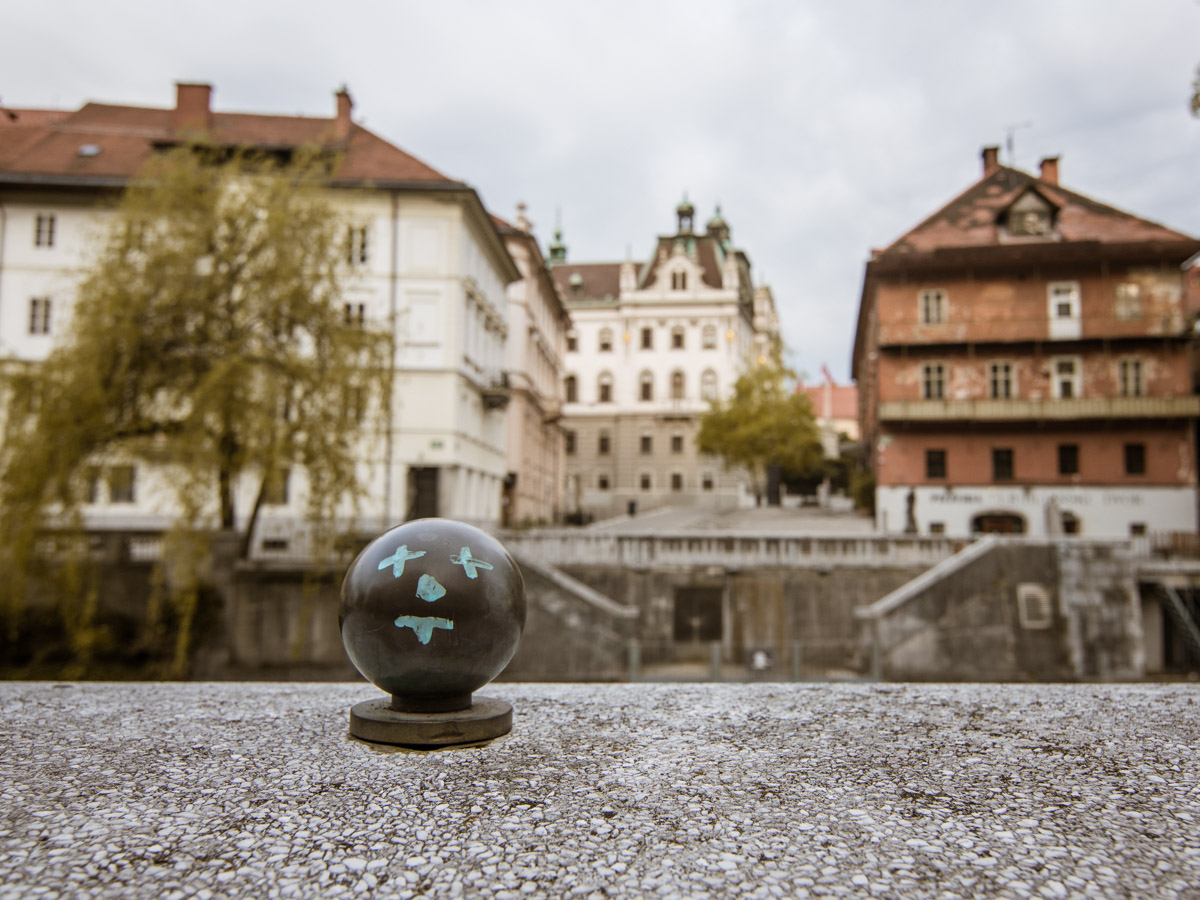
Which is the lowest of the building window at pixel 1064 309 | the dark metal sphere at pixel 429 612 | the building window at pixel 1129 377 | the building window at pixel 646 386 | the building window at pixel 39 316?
the dark metal sphere at pixel 429 612

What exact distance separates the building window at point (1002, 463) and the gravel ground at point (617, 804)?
28.9 meters

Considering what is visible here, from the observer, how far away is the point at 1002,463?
115 feet

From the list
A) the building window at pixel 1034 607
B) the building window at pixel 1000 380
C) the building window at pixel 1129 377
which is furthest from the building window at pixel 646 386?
Answer: the building window at pixel 1034 607

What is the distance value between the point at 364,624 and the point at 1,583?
15559 millimetres

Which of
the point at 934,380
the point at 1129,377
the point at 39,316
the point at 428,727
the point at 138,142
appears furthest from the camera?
the point at 934,380

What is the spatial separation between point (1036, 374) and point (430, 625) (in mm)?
34637

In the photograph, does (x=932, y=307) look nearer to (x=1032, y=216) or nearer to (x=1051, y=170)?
Answer: (x=1032, y=216)

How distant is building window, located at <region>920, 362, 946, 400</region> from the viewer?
35.5m

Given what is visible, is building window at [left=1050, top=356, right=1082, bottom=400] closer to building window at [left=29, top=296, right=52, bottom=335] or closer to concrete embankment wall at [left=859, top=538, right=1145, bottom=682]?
concrete embankment wall at [left=859, top=538, right=1145, bottom=682]

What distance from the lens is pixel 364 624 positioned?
6.36 m

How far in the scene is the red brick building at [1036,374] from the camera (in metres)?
33.8

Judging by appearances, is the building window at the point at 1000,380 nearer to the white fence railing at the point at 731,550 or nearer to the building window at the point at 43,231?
the white fence railing at the point at 731,550

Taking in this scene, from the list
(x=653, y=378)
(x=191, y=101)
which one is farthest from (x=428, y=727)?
(x=653, y=378)

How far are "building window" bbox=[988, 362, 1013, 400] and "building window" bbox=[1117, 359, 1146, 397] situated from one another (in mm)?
4079
